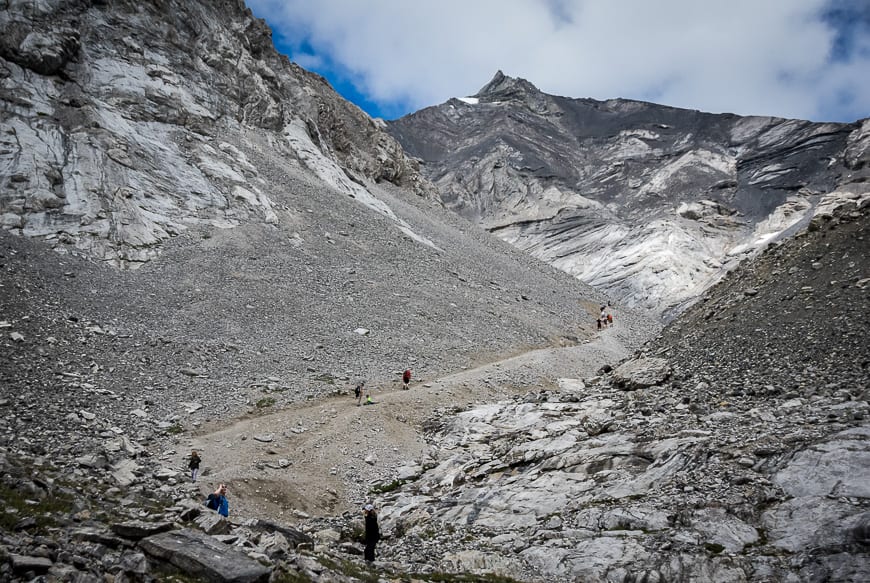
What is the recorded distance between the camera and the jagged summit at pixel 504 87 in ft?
516

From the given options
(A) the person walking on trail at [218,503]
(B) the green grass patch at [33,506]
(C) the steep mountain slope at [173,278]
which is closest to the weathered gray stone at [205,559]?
(C) the steep mountain slope at [173,278]

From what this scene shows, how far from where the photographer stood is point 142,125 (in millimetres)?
42281

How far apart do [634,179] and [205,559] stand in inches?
4171

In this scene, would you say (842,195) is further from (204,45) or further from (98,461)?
(98,461)

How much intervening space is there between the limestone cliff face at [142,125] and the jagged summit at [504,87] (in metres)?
107

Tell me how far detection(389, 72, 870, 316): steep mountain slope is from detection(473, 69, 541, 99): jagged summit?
21.6ft

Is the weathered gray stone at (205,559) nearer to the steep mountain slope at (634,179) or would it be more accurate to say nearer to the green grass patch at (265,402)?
the green grass patch at (265,402)

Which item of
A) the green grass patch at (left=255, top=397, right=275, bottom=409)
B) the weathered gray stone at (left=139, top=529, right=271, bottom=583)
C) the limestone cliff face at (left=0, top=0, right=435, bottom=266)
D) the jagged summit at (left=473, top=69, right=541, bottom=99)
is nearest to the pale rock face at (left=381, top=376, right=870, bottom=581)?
the weathered gray stone at (left=139, top=529, right=271, bottom=583)

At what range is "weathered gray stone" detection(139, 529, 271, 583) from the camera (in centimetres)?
821

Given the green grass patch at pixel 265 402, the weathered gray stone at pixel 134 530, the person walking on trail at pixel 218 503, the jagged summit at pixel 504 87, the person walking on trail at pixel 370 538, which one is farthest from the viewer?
the jagged summit at pixel 504 87

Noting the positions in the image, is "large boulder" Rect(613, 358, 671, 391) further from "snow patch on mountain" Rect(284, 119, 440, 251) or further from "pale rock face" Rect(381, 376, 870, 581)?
"snow patch on mountain" Rect(284, 119, 440, 251)

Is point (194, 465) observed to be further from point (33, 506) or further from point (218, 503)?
point (33, 506)

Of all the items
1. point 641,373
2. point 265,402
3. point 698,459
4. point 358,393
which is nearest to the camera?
point 698,459

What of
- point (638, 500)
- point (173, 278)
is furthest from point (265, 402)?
point (638, 500)
